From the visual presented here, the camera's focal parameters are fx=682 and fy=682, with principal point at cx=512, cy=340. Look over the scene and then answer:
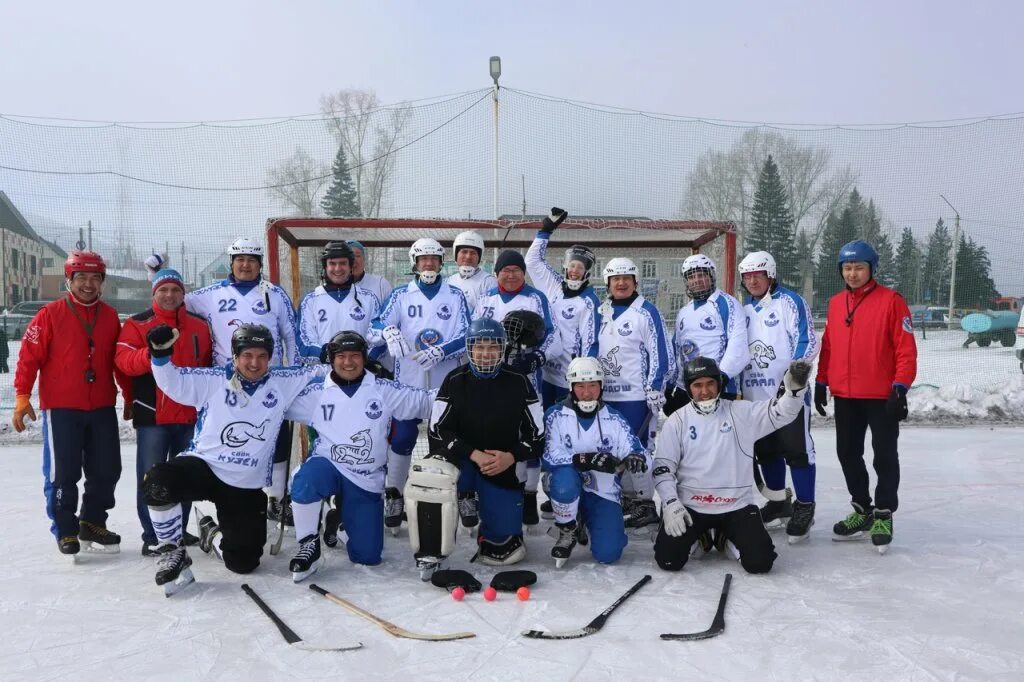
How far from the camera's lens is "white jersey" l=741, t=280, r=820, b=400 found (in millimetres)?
3871

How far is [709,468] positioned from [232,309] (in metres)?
2.69

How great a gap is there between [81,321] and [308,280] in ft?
7.71

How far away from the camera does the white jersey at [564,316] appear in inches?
158

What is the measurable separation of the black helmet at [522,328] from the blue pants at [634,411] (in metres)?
0.62

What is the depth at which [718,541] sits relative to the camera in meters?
3.45

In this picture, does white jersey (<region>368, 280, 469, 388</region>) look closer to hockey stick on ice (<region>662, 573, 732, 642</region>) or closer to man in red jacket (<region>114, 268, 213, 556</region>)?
man in red jacket (<region>114, 268, 213, 556</region>)

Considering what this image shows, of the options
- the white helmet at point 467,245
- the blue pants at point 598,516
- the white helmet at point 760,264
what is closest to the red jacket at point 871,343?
the white helmet at point 760,264

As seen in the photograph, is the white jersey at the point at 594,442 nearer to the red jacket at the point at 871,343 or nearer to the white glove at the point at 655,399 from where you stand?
the white glove at the point at 655,399

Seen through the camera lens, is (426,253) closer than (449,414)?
No

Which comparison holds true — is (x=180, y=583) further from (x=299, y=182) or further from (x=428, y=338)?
(x=299, y=182)

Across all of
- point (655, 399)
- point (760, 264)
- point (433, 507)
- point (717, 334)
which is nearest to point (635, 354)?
point (655, 399)

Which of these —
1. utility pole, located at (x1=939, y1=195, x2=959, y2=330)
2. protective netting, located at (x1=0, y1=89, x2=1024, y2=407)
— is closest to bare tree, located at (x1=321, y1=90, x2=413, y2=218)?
protective netting, located at (x1=0, y1=89, x2=1024, y2=407)

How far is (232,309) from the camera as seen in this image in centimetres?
379

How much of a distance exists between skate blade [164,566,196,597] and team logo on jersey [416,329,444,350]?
166cm
